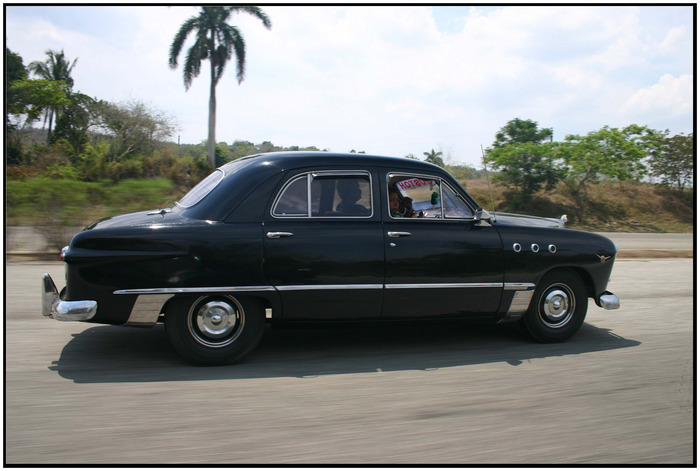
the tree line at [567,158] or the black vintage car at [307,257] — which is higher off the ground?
the tree line at [567,158]

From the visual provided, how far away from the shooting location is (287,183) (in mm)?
4906

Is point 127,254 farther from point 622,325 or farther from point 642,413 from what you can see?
point 622,325

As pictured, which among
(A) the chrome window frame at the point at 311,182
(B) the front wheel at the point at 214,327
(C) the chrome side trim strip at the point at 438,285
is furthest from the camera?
(C) the chrome side trim strip at the point at 438,285

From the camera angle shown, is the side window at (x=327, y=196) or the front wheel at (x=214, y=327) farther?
the side window at (x=327, y=196)

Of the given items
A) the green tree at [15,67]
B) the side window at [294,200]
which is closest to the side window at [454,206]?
the side window at [294,200]

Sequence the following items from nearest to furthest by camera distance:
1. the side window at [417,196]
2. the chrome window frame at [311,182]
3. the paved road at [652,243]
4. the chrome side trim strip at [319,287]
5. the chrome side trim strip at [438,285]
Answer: the chrome side trim strip at [319,287], the chrome window frame at [311,182], the chrome side trim strip at [438,285], the side window at [417,196], the paved road at [652,243]

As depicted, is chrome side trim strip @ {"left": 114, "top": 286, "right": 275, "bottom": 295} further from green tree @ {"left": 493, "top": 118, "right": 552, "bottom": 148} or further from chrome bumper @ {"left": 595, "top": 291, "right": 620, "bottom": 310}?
green tree @ {"left": 493, "top": 118, "right": 552, "bottom": 148}

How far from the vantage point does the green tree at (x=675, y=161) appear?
33219 mm

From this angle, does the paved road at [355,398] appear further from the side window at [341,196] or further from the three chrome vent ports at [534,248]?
the side window at [341,196]

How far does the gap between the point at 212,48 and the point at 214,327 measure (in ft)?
88.0

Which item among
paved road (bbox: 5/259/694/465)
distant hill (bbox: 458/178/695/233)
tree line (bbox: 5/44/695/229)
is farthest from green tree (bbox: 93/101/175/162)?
paved road (bbox: 5/259/694/465)

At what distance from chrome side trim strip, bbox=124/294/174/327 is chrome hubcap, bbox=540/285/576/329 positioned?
354 centimetres

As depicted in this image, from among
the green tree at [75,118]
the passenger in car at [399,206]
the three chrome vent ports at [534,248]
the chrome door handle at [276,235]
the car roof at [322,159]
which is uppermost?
the green tree at [75,118]

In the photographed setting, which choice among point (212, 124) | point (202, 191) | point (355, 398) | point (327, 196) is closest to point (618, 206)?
point (212, 124)
